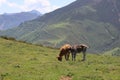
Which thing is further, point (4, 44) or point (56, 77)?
point (4, 44)

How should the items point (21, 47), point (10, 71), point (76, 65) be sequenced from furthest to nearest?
point (21, 47) < point (76, 65) < point (10, 71)

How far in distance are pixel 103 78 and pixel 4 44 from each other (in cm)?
2936

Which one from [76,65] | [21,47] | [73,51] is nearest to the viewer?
[76,65]

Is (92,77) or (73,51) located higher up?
(73,51)

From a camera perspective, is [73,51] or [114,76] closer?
[114,76]

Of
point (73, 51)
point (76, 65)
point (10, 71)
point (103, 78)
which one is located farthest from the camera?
point (73, 51)

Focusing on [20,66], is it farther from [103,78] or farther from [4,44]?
[4,44]

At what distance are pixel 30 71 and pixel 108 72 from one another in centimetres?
889

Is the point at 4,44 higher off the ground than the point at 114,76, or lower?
higher

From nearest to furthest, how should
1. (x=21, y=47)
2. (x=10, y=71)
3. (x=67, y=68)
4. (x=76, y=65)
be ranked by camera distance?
(x=10, y=71) → (x=67, y=68) → (x=76, y=65) → (x=21, y=47)

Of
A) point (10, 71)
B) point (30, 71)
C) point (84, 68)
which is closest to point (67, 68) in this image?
point (84, 68)

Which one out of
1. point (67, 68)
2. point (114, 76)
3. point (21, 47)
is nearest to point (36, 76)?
point (67, 68)

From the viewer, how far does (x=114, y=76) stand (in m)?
29.8

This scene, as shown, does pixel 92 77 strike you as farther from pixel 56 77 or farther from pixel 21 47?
pixel 21 47
